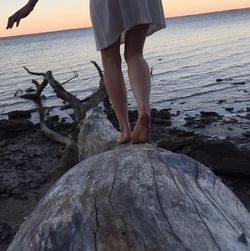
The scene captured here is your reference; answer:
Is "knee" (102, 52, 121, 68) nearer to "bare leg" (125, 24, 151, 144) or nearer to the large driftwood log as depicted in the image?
"bare leg" (125, 24, 151, 144)

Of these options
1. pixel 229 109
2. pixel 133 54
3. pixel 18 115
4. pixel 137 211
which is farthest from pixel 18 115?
pixel 137 211

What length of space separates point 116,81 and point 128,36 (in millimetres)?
491

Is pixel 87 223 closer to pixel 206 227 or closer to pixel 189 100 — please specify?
pixel 206 227

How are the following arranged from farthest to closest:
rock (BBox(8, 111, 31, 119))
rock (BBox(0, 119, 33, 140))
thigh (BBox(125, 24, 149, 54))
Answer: rock (BBox(8, 111, 31, 119)) → rock (BBox(0, 119, 33, 140)) → thigh (BBox(125, 24, 149, 54))

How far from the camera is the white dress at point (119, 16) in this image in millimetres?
4277

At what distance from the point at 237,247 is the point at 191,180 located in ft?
2.60

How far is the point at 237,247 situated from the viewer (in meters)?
2.34

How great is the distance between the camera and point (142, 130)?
14.2 ft

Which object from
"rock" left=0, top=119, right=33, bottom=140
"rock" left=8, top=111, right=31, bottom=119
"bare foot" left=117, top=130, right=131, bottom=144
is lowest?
"rock" left=8, top=111, right=31, bottom=119

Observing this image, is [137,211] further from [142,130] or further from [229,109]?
[229,109]

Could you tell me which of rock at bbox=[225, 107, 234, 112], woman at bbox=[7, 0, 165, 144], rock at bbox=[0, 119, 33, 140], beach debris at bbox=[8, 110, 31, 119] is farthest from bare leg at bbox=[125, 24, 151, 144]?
beach debris at bbox=[8, 110, 31, 119]

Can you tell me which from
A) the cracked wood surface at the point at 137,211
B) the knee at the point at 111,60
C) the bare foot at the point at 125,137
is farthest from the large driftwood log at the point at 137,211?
the knee at the point at 111,60

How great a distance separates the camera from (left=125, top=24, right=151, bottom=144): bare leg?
171 inches

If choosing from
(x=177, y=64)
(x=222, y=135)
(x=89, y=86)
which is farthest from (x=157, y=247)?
(x=177, y=64)
